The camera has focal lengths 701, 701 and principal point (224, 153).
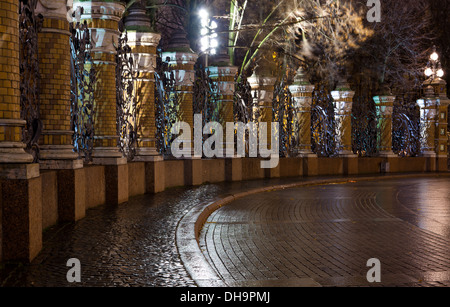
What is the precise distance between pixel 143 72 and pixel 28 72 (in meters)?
7.56

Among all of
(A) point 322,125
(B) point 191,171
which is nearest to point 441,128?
(A) point 322,125

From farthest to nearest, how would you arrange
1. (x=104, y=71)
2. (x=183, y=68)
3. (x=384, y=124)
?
(x=384, y=124)
(x=183, y=68)
(x=104, y=71)

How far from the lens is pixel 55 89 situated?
10.7 meters

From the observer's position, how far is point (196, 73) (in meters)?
21.2

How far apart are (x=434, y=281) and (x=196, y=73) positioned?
48.7 feet

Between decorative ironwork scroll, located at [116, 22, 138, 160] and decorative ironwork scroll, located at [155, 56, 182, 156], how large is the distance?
1.79m

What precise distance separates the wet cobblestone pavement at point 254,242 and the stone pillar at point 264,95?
7.47m

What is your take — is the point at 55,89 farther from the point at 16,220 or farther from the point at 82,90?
the point at 16,220

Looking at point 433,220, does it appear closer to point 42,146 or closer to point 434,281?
point 434,281

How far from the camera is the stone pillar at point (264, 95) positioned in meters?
23.4

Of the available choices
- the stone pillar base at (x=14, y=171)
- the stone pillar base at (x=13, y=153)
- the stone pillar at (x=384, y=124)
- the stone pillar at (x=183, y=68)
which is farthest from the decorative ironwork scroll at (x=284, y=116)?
the stone pillar base at (x=14, y=171)

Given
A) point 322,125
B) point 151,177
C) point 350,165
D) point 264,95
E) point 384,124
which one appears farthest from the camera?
point 384,124

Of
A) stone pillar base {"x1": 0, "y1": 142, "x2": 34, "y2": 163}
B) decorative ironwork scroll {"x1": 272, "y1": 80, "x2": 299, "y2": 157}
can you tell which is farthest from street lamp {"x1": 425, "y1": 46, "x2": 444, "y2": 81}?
stone pillar base {"x1": 0, "y1": 142, "x2": 34, "y2": 163}

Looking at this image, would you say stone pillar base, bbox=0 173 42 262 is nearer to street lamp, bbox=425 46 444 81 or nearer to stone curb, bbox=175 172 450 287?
stone curb, bbox=175 172 450 287
